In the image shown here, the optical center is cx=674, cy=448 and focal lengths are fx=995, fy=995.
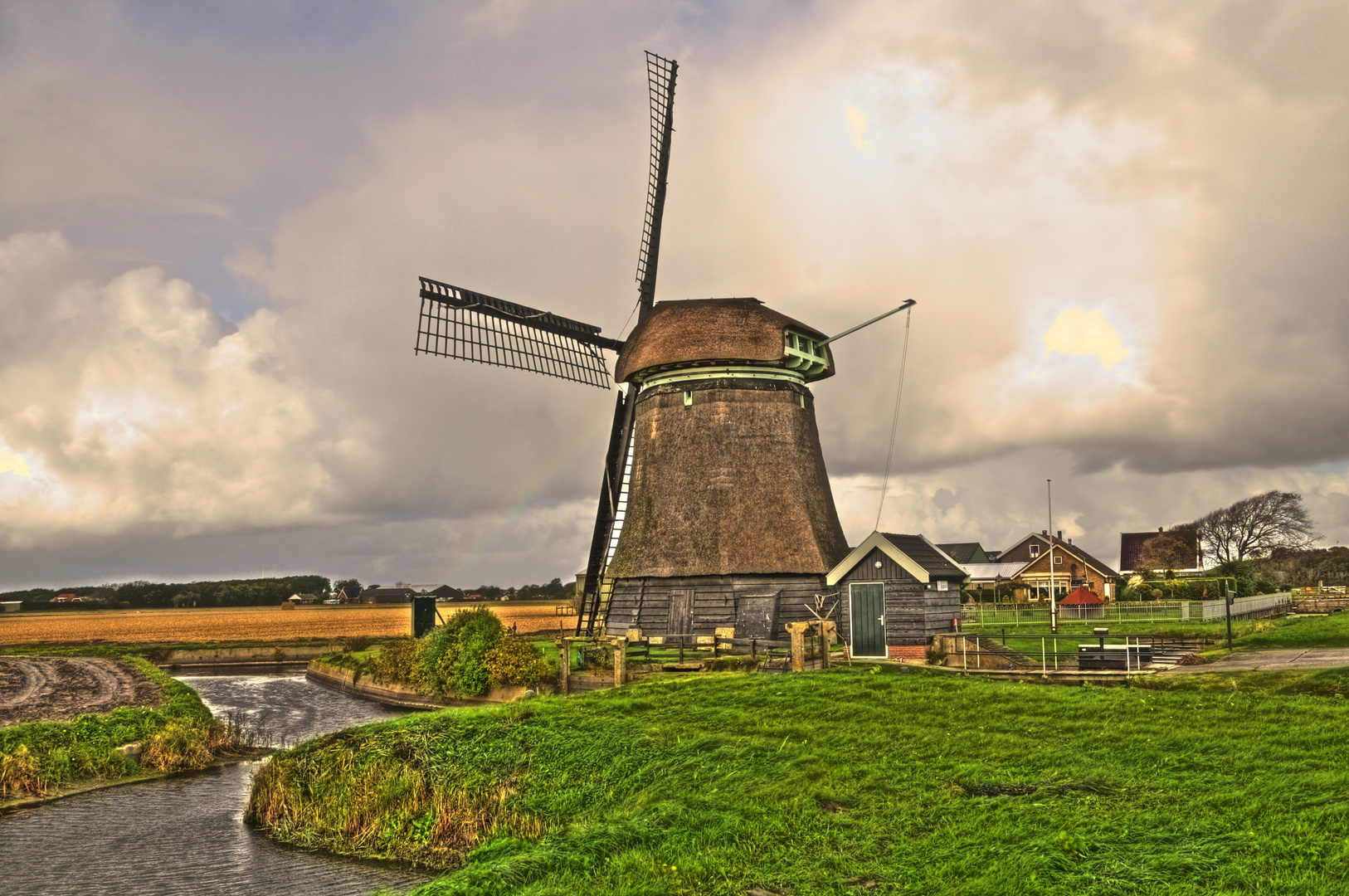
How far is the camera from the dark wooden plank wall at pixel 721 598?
26.5 meters

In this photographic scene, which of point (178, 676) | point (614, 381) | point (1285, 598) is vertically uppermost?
point (614, 381)

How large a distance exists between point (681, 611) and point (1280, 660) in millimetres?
13944

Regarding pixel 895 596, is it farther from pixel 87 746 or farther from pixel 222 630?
pixel 222 630

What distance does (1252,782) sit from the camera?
966cm

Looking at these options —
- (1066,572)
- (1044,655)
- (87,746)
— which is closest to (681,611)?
(1044,655)

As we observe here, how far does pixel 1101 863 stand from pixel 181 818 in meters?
13.0

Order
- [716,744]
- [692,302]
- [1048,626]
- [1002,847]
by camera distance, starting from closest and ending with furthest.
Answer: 1. [1002,847]
2. [716,744]
3. [692,302]
4. [1048,626]

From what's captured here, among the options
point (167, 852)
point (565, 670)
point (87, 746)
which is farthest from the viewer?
point (565, 670)

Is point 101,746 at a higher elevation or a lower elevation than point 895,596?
lower

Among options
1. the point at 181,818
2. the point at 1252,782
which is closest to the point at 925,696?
the point at 1252,782

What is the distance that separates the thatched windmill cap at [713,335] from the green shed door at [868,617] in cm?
752

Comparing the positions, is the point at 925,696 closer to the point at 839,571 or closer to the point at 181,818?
the point at 839,571

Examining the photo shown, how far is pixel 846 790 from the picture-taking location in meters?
10.7

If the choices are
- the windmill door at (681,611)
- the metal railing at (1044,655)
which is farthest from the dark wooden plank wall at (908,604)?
the windmill door at (681,611)
